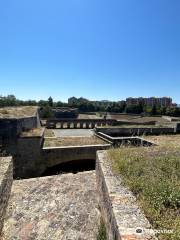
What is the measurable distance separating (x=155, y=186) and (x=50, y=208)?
260cm

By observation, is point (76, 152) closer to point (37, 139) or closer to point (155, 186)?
point (37, 139)

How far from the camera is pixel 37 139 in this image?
1444cm

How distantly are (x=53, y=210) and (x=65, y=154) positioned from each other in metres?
8.93

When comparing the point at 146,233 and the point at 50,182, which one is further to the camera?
the point at 50,182

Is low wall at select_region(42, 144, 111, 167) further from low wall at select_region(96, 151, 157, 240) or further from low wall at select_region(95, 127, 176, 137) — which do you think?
low wall at select_region(96, 151, 157, 240)

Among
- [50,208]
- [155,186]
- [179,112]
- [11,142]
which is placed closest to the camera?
[155,186]

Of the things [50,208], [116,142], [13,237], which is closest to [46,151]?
[116,142]

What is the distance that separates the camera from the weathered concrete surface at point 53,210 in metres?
4.57

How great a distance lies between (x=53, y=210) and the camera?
5.45 meters

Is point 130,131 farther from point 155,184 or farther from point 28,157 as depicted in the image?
point 155,184

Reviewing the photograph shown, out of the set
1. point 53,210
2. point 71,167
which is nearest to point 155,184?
point 53,210

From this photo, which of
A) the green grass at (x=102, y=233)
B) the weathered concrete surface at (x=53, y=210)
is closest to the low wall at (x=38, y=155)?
the weathered concrete surface at (x=53, y=210)

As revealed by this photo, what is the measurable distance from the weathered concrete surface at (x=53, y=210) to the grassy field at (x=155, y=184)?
3.57 feet

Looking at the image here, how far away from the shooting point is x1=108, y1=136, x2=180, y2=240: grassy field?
3.10 metres
